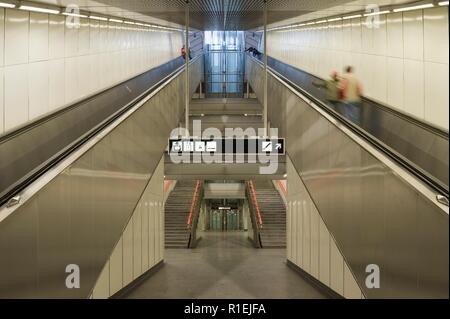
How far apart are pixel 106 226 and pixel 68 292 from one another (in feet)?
7.00

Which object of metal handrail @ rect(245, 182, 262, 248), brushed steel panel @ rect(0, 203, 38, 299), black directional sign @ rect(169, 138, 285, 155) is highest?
black directional sign @ rect(169, 138, 285, 155)

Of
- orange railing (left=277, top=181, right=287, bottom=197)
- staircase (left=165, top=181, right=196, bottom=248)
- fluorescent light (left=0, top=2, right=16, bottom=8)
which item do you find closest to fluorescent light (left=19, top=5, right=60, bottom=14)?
fluorescent light (left=0, top=2, right=16, bottom=8)

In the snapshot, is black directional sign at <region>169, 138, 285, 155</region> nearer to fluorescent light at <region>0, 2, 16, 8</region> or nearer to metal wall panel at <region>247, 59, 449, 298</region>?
metal wall panel at <region>247, 59, 449, 298</region>

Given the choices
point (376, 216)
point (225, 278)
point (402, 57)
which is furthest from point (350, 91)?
point (225, 278)

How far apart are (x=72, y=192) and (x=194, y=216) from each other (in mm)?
20641

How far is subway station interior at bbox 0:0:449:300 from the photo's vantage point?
621 cm

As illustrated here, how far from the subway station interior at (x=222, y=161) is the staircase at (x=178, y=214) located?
24 cm

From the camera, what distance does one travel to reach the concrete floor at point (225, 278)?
14.2 meters

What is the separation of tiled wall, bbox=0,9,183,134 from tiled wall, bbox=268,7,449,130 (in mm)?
7169

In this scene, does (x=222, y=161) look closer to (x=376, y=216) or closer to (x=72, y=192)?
(x=72, y=192)

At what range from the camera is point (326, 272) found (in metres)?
14.0

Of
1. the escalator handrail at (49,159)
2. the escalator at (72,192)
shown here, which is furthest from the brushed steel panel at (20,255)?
the escalator handrail at (49,159)

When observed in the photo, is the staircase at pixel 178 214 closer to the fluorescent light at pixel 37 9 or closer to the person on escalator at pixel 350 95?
the fluorescent light at pixel 37 9

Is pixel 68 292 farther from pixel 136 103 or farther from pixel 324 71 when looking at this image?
pixel 324 71
